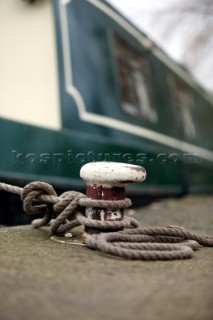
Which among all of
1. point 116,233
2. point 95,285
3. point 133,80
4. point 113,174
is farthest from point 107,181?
point 133,80

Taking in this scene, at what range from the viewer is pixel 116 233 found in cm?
134

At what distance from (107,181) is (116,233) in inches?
7.1

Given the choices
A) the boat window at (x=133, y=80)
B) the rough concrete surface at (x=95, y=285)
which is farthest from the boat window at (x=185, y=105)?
the rough concrete surface at (x=95, y=285)

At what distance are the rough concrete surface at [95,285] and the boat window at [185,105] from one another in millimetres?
3841

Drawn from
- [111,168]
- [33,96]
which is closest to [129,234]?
[111,168]

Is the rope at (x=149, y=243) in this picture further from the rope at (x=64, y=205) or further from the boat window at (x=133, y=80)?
the boat window at (x=133, y=80)

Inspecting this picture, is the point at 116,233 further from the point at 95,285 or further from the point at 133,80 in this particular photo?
the point at 133,80

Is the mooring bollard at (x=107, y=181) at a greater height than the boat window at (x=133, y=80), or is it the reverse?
the boat window at (x=133, y=80)

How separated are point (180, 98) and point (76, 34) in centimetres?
256

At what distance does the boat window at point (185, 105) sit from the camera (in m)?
5.05

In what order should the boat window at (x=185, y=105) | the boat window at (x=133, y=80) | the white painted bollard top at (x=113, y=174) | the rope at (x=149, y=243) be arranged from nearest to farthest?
the rope at (x=149, y=243) → the white painted bollard top at (x=113, y=174) → the boat window at (x=133, y=80) → the boat window at (x=185, y=105)

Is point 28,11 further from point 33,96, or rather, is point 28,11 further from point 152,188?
point 152,188

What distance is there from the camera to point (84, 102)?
2828mm

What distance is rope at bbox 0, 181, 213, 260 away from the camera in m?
1.20
